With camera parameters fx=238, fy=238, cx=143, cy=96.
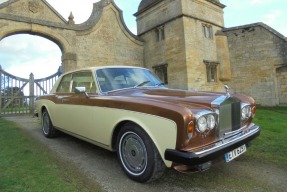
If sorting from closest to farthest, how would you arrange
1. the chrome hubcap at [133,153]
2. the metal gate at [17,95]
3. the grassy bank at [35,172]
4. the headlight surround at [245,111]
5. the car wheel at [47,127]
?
the grassy bank at [35,172] < the chrome hubcap at [133,153] < the headlight surround at [245,111] < the car wheel at [47,127] < the metal gate at [17,95]

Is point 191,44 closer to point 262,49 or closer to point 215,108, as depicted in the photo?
point 262,49

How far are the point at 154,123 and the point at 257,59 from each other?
1489 cm

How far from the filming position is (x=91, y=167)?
3625 millimetres

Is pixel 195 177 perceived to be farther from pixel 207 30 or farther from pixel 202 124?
pixel 207 30

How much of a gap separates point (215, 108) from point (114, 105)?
53.4 inches

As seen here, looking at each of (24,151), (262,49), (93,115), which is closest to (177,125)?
(93,115)

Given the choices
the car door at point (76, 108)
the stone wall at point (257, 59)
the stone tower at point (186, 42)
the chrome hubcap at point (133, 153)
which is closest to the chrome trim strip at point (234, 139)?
the chrome hubcap at point (133, 153)

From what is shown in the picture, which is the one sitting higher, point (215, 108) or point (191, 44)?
point (191, 44)

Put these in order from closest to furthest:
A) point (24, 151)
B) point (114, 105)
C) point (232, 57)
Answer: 1. point (114, 105)
2. point (24, 151)
3. point (232, 57)

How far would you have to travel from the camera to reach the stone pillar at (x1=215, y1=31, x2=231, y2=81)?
16.6 metres

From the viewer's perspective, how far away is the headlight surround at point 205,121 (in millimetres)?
2623

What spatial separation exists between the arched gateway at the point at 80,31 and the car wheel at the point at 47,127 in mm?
7908

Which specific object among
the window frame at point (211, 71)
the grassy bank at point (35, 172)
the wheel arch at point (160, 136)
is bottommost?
the grassy bank at point (35, 172)

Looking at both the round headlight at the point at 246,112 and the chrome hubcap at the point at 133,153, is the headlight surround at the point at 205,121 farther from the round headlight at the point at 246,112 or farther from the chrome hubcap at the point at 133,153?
the round headlight at the point at 246,112
